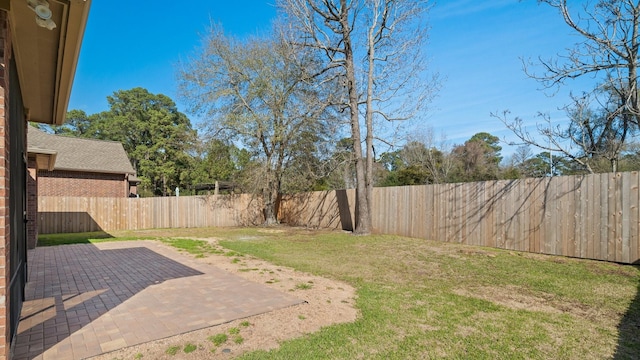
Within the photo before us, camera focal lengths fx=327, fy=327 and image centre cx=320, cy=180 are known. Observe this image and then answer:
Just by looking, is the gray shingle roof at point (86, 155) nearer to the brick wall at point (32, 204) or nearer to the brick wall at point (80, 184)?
the brick wall at point (80, 184)

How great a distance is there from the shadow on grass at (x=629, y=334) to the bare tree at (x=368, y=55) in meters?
7.96

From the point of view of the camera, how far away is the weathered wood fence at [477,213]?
6152 millimetres

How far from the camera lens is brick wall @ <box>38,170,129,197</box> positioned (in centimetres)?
1606

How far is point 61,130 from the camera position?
37.0 m

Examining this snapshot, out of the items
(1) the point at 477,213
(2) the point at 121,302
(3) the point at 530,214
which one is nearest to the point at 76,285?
(2) the point at 121,302

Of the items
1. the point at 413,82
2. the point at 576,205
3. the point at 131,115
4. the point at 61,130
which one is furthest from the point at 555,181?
the point at 61,130

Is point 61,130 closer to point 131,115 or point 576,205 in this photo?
point 131,115

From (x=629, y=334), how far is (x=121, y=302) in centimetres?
564

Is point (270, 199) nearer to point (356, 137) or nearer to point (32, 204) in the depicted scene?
point (356, 137)

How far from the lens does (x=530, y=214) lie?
742 centimetres

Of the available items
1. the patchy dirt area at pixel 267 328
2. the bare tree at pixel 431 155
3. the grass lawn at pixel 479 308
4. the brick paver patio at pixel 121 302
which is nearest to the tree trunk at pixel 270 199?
the grass lawn at pixel 479 308

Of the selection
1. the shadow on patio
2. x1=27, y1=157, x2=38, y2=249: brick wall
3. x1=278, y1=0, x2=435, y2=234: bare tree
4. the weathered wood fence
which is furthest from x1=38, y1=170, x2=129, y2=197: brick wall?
x1=278, y1=0, x2=435, y2=234: bare tree

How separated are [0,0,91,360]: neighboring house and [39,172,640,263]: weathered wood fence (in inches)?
326

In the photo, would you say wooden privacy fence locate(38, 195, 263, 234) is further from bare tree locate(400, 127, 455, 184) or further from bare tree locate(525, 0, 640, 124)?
bare tree locate(400, 127, 455, 184)
